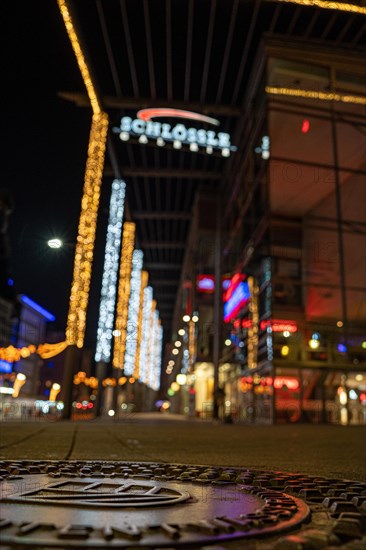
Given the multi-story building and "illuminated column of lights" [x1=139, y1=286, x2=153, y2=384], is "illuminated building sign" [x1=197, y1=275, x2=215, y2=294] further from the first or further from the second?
"illuminated column of lights" [x1=139, y1=286, x2=153, y2=384]

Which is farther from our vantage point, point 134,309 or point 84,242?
point 134,309

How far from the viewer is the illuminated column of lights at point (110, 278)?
22078 millimetres

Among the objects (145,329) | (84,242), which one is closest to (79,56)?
(84,242)

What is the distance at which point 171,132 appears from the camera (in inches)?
816

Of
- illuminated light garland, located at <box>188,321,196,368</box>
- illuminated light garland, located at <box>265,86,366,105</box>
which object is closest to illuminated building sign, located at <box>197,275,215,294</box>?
illuminated light garland, located at <box>188,321,196,368</box>

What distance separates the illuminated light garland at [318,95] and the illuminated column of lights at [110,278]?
9.03m

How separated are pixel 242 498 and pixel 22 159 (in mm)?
10336

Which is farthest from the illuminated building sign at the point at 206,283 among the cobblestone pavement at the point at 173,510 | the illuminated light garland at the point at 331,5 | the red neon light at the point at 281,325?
the cobblestone pavement at the point at 173,510

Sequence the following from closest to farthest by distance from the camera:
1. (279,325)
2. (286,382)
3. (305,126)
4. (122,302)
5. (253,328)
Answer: (286,382) < (279,325) < (305,126) < (253,328) < (122,302)

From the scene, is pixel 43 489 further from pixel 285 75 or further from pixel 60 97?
pixel 285 75

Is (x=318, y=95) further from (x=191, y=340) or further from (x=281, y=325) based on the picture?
(x=191, y=340)

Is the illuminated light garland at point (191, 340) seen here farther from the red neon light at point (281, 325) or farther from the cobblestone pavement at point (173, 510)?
the cobblestone pavement at point (173, 510)

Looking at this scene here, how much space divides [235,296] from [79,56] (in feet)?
51.4

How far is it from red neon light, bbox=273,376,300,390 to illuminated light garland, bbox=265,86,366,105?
11474mm
